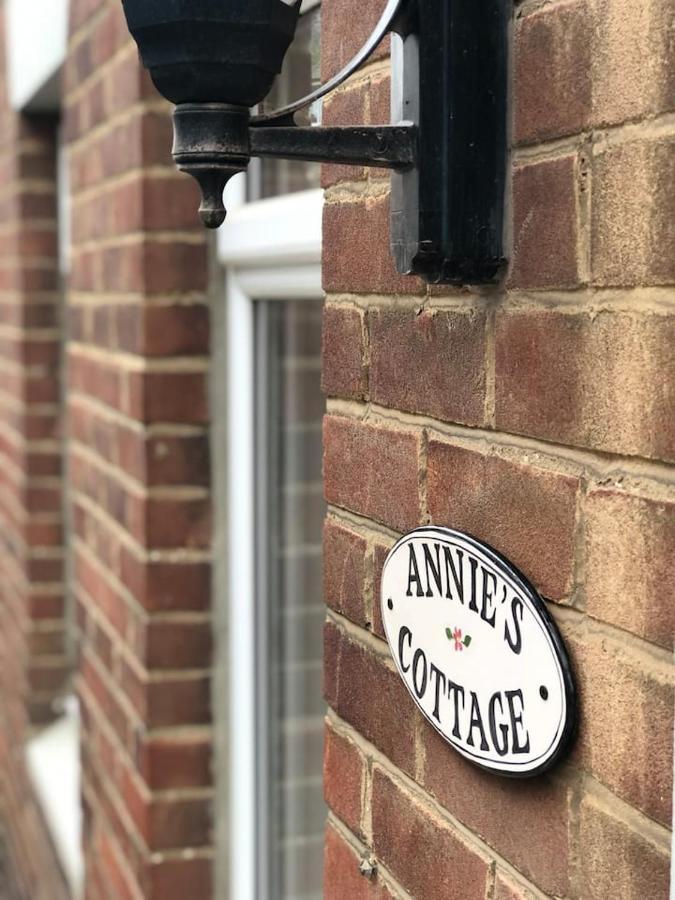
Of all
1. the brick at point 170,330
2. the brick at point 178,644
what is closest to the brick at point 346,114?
the brick at point 170,330

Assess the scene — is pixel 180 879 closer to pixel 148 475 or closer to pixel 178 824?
pixel 178 824

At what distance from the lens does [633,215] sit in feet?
2.56

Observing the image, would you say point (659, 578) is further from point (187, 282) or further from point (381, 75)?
point (187, 282)

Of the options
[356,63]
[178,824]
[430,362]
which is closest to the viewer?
[356,63]

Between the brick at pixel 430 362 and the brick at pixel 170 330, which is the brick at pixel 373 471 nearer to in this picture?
the brick at pixel 430 362

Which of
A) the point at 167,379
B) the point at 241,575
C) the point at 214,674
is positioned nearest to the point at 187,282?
the point at 167,379

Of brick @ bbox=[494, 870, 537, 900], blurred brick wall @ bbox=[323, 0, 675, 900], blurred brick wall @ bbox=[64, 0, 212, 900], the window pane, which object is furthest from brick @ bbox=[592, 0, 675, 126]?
blurred brick wall @ bbox=[64, 0, 212, 900]

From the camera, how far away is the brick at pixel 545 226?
84cm

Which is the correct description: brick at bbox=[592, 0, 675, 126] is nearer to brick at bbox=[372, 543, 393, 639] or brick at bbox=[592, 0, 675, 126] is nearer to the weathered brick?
the weathered brick

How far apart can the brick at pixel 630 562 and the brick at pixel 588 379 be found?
36 mm

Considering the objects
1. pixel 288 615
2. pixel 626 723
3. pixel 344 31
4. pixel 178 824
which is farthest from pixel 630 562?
pixel 178 824

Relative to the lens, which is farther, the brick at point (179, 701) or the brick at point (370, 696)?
the brick at point (179, 701)

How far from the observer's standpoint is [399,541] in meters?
1.04

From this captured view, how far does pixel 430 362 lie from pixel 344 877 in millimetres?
554
